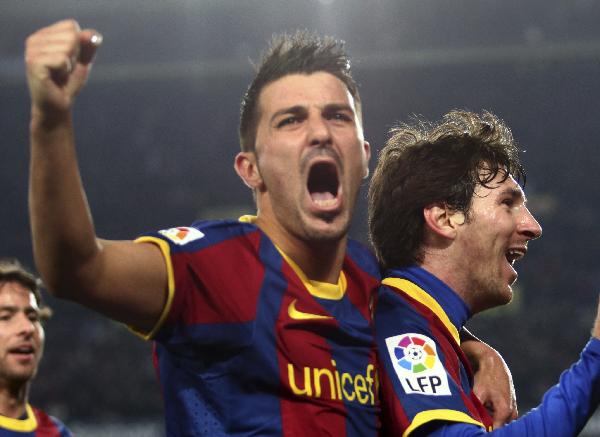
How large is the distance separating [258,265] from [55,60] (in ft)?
2.73

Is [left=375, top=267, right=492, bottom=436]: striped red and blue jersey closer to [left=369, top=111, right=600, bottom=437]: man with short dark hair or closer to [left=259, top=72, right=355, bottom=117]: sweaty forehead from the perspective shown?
[left=369, top=111, right=600, bottom=437]: man with short dark hair

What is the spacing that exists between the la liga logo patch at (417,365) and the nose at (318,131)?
1.80 ft

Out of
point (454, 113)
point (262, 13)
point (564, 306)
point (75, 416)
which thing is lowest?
point (75, 416)

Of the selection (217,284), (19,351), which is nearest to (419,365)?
(217,284)

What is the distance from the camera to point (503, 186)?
2.56 metres

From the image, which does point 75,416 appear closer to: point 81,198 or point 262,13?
point 262,13

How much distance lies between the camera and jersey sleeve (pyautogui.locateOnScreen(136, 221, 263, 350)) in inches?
71.5

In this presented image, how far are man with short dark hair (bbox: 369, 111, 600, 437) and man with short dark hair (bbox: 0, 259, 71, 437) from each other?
2.57m

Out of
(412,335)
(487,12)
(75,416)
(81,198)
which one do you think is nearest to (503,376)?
(412,335)

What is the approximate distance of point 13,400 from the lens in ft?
15.3

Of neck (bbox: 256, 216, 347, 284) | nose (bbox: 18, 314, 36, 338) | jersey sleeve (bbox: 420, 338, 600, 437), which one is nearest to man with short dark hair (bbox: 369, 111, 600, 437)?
jersey sleeve (bbox: 420, 338, 600, 437)

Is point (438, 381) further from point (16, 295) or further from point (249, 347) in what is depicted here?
point (16, 295)

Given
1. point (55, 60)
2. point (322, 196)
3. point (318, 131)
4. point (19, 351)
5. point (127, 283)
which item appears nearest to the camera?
point (55, 60)

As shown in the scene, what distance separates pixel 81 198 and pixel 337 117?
0.91 meters
